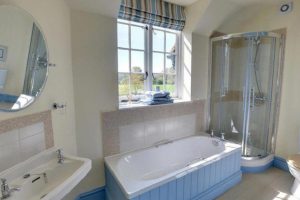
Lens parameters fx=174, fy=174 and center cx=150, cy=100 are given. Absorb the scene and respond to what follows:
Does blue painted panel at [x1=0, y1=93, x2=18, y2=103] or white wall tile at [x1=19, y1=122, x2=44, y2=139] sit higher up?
blue painted panel at [x1=0, y1=93, x2=18, y2=103]

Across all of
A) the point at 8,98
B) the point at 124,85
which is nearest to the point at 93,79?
the point at 124,85

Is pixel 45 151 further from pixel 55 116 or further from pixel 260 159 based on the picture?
pixel 260 159

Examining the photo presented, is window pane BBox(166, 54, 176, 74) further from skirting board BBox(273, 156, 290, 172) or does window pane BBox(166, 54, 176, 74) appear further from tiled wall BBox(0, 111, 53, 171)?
skirting board BBox(273, 156, 290, 172)

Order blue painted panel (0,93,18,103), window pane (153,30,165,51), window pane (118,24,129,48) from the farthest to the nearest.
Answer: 1. window pane (153,30,165,51)
2. window pane (118,24,129,48)
3. blue painted panel (0,93,18,103)

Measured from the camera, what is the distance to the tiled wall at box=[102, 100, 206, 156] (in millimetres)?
1925

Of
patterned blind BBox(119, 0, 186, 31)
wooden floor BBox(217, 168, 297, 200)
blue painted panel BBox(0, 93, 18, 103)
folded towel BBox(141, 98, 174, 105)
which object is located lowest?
wooden floor BBox(217, 168, 297, 200)

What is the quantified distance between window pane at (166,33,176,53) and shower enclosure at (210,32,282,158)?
61 centimetres

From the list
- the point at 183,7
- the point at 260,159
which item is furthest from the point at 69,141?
the point at 260,159

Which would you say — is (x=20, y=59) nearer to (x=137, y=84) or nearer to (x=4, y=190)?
(x=4, y=190)

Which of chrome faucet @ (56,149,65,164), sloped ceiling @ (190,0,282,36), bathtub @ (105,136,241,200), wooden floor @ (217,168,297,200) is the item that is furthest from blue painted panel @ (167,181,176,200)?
sloped ceiling @ (190,0,282,36)

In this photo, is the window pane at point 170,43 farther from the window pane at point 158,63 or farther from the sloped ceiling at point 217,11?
the sloped ceiling at point 217,11

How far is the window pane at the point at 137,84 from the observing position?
2.29 metres

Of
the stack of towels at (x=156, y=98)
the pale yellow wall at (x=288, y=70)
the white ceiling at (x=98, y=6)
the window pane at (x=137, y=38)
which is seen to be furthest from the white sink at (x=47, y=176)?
the pale yellow wall at (x=288, y=70)

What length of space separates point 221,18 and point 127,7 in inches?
54.7
